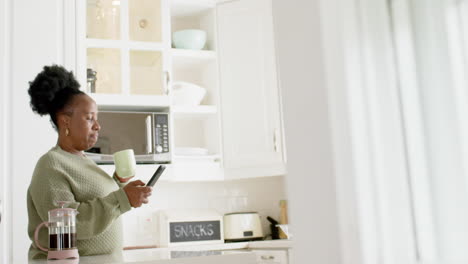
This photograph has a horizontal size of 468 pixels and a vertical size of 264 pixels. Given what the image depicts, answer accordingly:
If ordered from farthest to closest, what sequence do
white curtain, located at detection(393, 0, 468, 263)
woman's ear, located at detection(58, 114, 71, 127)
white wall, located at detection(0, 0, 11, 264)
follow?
white wall, located at detection(0, 0, 11, 264) → white curtain, located at detection(393, 0, 468, 263) → woman's ear, located at detection(58, 114, 71, 127)

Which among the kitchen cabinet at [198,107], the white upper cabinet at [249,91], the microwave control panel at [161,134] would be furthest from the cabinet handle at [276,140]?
the microwave control panel at [161,134]

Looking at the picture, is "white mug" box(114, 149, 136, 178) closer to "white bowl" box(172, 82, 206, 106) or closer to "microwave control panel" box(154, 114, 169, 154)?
"microwave control panel" box(154, 114, 169, 154)

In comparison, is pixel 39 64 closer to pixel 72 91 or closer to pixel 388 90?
pixel 72 91

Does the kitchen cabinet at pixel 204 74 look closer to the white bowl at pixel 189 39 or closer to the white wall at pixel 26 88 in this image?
the white bowl at pixel 189 39

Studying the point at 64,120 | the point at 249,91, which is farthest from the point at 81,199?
the point at 249,91

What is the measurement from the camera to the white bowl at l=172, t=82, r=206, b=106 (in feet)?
11.1

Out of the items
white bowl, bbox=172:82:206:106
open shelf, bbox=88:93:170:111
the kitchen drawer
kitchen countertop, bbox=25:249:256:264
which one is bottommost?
the kitchen drawer

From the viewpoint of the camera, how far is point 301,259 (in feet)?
5.12

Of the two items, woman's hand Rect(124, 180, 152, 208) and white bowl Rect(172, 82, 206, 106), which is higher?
white bowl Rect(172, 82, 206, 106)

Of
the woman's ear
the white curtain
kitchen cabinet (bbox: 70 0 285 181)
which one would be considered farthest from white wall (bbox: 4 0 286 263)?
the white curtain

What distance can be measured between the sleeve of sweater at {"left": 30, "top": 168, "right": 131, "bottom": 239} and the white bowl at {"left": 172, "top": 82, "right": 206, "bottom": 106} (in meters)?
2.01

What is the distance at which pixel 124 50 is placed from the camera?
3.20 meters

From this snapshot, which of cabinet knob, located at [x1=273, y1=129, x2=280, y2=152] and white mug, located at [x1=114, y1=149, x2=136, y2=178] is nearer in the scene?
white mug, located at [x1=114, y1=149, x2=136, y2=178]

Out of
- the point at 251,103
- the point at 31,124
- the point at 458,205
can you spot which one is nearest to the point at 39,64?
the point at 31,124
